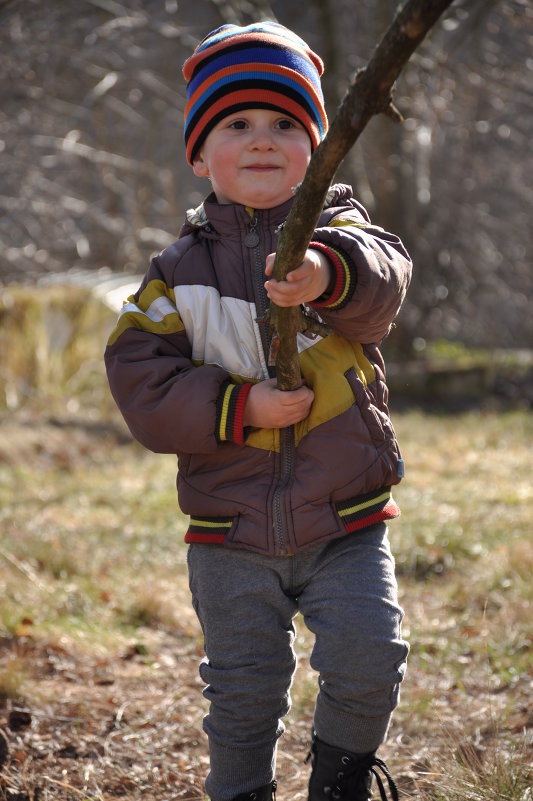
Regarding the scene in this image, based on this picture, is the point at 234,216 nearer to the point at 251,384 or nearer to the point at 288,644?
the point at 251,384

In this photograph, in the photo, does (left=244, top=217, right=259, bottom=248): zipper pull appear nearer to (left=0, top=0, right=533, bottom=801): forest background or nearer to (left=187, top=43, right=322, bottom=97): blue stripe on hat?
(left=187, top=43, right=322, bottom=97): blue stripe on hat

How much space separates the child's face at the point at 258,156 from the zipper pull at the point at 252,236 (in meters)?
0.04

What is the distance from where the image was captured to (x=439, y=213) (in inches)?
433

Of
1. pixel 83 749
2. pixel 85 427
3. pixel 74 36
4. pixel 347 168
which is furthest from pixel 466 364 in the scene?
pixel 83 749

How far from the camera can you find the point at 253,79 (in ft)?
7.47

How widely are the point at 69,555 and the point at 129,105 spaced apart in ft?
25.5

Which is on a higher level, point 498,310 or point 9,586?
point 9,586

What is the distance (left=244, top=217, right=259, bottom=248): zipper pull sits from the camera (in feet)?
7.38

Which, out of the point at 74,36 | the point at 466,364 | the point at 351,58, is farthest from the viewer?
the point at 466,364

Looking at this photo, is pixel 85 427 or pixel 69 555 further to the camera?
pixel 85 427

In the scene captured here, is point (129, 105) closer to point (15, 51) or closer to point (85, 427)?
A: point (85, 427)

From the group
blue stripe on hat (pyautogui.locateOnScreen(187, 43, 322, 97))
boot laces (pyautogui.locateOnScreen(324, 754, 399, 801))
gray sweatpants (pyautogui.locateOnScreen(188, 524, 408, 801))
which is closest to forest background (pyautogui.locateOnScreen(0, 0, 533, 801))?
boot laces (pyautogui.locateOnScreen(324, 754, 399, 801))

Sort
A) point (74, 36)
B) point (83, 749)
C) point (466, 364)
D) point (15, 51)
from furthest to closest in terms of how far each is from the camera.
Result: point (466, 364) < point (74, 36) < point (15, 51) < point (83, 749)

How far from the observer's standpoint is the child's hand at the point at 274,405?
6.86 feet
